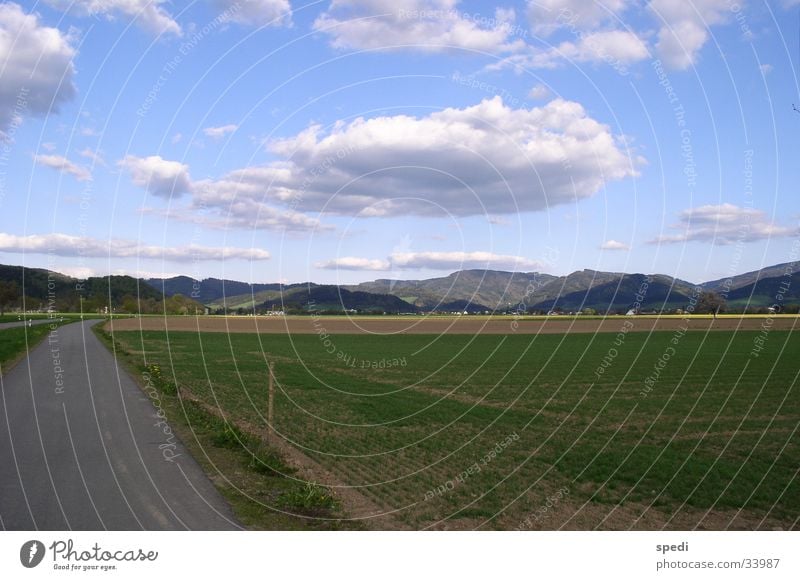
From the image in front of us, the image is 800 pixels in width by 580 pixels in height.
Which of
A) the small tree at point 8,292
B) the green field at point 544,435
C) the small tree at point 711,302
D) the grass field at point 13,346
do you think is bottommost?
the green field at point 544,435

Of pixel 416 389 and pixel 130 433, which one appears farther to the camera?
pixel 416 389

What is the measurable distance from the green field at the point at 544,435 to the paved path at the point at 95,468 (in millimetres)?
3278

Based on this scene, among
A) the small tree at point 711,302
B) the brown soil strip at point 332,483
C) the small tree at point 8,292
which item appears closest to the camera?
the brown soil strip at point 332,483

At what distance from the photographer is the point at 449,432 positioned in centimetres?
2111

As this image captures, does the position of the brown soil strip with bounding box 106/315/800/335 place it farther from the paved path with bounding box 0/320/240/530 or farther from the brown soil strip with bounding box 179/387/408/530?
the brown soil strip with bounding box 179/387/408/530

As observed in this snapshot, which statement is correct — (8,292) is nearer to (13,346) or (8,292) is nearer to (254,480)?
(13,346)

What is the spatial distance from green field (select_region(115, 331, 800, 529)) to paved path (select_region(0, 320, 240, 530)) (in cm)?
328

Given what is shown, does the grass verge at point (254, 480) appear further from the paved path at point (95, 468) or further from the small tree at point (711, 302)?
the small tree at point (711, 302)

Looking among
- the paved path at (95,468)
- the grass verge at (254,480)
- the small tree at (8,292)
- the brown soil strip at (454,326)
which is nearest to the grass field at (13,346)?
the paved path at (95,468)

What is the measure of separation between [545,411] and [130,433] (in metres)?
15.8

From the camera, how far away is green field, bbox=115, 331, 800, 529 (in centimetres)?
1255

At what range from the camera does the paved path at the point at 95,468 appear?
996 cm

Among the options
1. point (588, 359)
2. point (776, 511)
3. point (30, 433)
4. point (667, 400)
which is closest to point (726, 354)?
point (588, 359)

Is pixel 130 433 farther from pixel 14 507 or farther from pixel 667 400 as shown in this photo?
pixel 667 400
